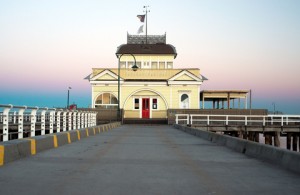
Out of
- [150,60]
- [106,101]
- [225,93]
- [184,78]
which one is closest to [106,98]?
[106,101]

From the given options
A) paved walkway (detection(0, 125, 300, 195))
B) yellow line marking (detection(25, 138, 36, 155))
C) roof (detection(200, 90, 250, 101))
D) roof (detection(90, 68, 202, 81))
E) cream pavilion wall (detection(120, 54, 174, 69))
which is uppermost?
cream pavilion wall (detection(120, 54, 174, 69))

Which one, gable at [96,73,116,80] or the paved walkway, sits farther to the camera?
gable at [96,73,116,80]

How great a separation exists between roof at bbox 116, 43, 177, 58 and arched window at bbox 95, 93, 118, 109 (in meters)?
7.81

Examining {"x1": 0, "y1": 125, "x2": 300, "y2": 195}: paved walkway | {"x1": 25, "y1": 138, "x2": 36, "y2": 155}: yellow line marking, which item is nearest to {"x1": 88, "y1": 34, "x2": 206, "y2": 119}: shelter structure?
{"x1": 25, "y1": 138, "x2": 36, "y2": 155}: yellow line marking

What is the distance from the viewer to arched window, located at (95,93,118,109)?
53312 mm

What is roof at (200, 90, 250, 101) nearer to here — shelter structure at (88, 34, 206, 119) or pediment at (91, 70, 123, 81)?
shelter structure at (88, 34, 206, 119)

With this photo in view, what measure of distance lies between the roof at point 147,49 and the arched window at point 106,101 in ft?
25.6

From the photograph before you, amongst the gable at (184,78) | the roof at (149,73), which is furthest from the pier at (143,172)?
the roof at (149,73)

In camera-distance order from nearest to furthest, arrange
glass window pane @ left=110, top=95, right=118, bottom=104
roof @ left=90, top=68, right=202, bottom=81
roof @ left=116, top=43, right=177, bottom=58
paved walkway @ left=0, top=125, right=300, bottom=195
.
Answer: paved walkway @ left=0, top=125, right=300, bottom=195, glass window pane @ left=110, top=95, right=118, bottom=104, roof @ left=90, top=68, right=202, bottom=81, roof @ left=116, top=43, right=177, bottom=58

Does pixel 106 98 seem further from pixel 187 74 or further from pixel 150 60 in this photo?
pixel 187 74

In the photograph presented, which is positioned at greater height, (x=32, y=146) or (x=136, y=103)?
(x=136, y=103)

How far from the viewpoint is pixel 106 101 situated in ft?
175

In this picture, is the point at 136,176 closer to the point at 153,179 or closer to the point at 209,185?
the point at 153,179

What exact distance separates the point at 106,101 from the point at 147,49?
10.8 m
